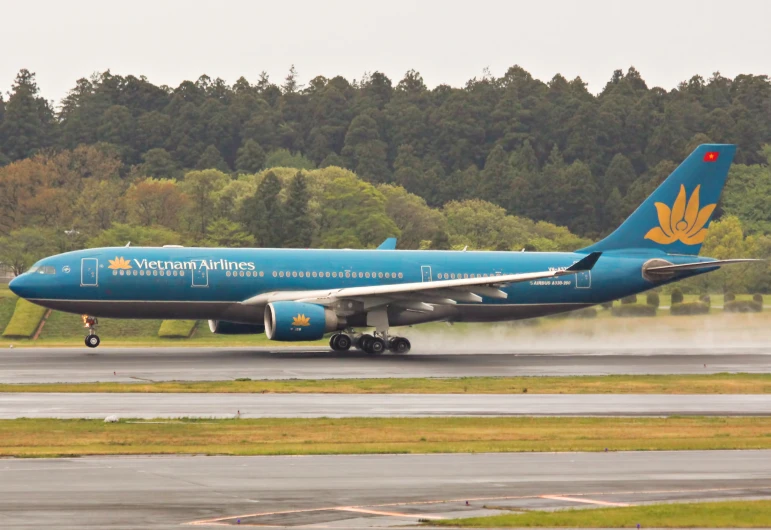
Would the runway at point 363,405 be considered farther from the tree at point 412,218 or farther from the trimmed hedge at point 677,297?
the tree at point 412,218

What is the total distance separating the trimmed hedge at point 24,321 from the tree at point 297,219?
37.2 m

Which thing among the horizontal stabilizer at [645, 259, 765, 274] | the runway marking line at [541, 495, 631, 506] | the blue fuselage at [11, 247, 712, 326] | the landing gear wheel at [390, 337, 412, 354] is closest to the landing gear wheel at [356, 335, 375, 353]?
the landing gear wheel at [390, 337, 412, 354]

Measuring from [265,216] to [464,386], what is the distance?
69566mm

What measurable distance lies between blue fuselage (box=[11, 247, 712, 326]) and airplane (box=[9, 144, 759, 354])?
0.04 m

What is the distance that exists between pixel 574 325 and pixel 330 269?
14.2 meters

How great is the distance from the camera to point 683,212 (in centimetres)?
5328

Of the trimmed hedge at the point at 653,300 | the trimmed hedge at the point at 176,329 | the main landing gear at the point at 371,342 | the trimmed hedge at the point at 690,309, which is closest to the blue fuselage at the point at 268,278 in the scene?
the main landing gear at the point at 371,342

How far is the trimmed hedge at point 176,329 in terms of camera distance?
62031mm

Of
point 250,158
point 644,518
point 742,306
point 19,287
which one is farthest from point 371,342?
point 250,158

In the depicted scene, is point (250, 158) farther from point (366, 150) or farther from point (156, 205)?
point (156, 205)

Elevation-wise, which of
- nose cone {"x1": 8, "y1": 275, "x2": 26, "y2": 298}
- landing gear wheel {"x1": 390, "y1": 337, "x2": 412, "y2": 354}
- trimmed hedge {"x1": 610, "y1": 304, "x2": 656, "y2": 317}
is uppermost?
nose cone {"x1": 8, "y1": 275, "x2": 26, "y2": 298}

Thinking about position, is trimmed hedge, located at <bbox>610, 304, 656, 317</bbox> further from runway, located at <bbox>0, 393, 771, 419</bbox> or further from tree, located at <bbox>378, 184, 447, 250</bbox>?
tree, located at <bbox>378, 184, 447, 250</bbox>

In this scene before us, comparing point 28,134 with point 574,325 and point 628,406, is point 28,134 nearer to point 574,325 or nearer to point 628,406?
point 574,325

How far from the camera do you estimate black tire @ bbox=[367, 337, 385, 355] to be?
158ft
